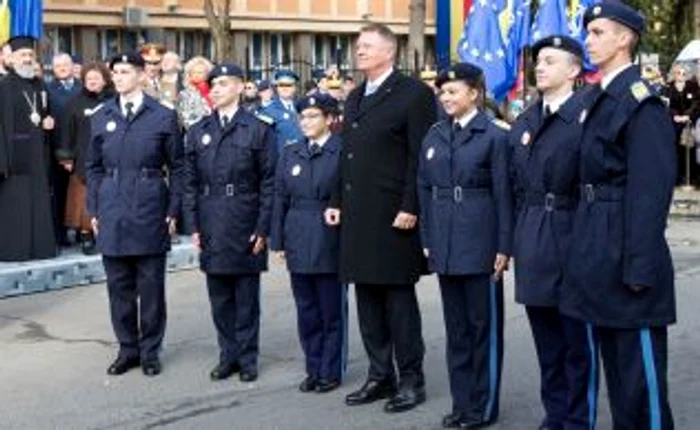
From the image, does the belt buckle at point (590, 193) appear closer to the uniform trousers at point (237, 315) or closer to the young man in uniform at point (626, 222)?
the young man in uniform at point (626, 222)

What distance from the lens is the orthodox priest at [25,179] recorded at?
11055 millimetres

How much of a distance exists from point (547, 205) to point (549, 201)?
2 cm

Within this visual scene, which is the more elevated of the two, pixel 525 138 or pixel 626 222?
pixel 525 138

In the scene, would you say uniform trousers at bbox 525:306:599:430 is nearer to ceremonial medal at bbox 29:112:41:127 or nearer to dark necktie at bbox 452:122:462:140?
dark necktie at bbox 452:122:462:140

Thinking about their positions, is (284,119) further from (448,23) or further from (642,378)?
(448,23)

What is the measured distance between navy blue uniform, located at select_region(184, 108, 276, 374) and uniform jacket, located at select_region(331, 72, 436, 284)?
870 mm

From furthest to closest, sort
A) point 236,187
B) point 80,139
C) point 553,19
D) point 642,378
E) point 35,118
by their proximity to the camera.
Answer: point 553,19 → point 80,139 → point 35,118 → point 236,187 → point 642,378

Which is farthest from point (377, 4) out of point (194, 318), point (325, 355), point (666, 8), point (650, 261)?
point (650, 261)

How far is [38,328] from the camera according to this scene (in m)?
9.48

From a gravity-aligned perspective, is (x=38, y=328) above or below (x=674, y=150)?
below

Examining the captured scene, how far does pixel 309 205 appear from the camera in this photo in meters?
7.20

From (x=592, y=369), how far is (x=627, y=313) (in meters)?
0.90

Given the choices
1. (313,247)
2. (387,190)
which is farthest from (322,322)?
(387,190)

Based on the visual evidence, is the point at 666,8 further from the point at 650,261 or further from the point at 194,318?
the point at 650,261
